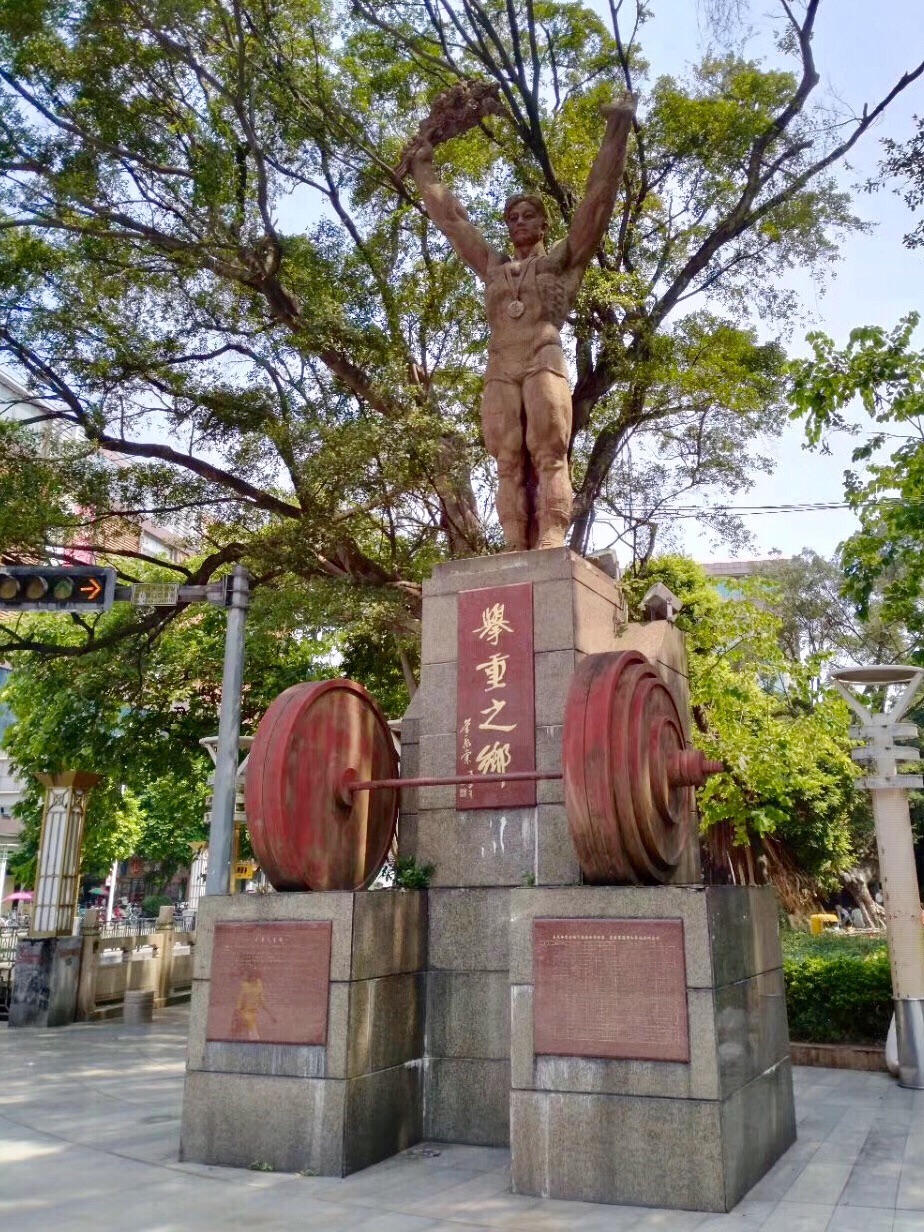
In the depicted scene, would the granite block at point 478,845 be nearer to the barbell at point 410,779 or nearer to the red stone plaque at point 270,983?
the barbell at point 410,779

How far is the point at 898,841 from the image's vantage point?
909cm

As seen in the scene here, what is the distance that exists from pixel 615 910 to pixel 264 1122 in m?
2.34

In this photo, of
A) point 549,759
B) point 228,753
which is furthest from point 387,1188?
point 228,753

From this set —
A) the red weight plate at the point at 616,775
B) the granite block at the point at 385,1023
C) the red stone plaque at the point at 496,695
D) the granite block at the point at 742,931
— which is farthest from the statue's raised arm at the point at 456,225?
the granite block at the point at 385,1023

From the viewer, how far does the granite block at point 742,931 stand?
4938 millimetres

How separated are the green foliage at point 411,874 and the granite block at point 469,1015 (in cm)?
59

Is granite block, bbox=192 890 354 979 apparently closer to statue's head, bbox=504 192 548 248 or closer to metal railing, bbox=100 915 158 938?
statue's head, bbox=504 192 548 248

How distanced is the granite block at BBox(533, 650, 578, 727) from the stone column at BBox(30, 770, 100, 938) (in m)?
10.5

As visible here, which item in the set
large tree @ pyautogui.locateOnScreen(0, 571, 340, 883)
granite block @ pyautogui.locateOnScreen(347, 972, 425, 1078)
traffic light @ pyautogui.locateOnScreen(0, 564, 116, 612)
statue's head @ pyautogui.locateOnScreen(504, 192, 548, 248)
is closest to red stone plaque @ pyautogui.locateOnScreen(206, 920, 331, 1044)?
granite block @ pyautogui.locateOnScreen(347, 972, 425, 1078)

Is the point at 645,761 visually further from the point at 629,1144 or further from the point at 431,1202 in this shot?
the point at 431,1202

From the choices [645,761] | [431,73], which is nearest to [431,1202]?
[645,761]

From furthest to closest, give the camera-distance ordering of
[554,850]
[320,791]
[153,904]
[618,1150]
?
[153,904], [554,850], [320,791], [618,1150]

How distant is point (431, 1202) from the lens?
187 inches

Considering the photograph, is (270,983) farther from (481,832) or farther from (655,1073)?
(655,1073)
